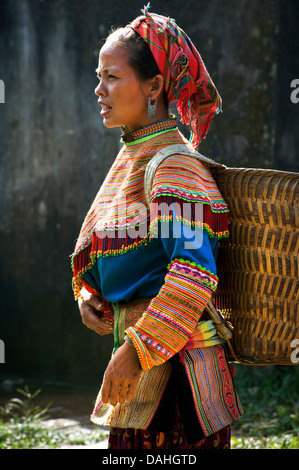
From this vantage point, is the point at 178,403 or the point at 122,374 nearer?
the point at 122,374

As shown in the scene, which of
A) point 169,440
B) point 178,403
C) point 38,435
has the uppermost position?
point 178,403

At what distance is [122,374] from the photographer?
184 cm

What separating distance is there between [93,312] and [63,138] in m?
3.70

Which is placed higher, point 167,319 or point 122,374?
point 167,319

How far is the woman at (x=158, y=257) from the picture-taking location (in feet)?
6.09

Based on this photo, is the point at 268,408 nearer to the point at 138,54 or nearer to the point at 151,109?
the point at 151,109

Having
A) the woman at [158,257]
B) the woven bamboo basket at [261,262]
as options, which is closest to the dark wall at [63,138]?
the woman at [158,257]

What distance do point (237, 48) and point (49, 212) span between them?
228 centimetres

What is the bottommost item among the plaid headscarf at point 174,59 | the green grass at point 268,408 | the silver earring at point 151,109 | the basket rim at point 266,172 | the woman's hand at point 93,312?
the green grass at point 268,408

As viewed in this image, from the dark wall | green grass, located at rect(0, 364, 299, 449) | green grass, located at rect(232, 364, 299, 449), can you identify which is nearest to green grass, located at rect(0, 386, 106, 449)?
green grass, located at rect(0, 364, 299, 449)

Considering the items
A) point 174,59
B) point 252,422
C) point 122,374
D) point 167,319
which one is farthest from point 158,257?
point 252,422

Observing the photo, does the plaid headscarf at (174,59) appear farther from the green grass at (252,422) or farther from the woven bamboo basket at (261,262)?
the green grass at (252,422)

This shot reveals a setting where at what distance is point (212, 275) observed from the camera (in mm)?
1896

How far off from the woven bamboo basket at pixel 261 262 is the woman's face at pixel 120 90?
35 cm
